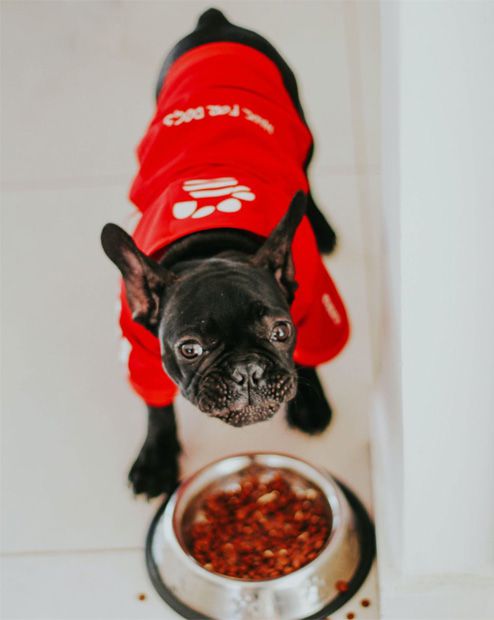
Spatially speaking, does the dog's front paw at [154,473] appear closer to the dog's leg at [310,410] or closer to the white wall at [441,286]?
the dog's leg at [310,410]

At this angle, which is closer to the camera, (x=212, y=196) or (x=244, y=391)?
(x=244, y=391)

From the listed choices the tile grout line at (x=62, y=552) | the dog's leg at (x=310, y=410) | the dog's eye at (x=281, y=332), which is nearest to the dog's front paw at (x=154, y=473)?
the tile grout line at (x=62, y=552)

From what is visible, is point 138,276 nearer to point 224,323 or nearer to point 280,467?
point 224,323

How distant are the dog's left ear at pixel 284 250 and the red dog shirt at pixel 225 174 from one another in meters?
0.07

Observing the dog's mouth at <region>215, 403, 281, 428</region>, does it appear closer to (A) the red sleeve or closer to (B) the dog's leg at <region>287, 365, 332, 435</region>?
(A) the red sleeve

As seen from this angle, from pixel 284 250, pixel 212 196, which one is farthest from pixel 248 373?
pixel 212 196

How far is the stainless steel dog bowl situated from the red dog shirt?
0.19 meters

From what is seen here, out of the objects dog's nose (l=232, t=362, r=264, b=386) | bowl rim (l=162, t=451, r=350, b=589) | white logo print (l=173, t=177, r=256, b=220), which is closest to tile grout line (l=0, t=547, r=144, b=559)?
bowl rim (l=162, t=451, r=350, b=589)

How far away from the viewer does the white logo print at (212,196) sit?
1.28 m

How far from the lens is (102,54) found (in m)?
2.76

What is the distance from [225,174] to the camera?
1382mm

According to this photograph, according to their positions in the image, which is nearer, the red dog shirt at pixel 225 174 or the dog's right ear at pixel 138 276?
the dog's right ear at pixel 138 276

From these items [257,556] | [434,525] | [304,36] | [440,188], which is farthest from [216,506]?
[304,36]

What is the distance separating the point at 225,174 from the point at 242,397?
1.41ft
